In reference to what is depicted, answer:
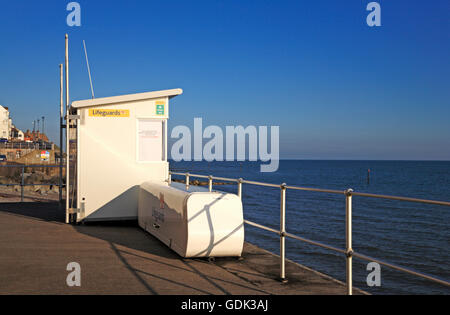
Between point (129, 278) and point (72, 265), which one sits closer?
point (129, 278)

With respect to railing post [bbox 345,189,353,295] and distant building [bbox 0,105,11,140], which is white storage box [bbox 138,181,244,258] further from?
distant building [bbox 0,105,11,140]

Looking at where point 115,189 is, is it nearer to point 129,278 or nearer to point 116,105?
point 116,105

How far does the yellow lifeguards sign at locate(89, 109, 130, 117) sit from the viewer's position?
10.2m

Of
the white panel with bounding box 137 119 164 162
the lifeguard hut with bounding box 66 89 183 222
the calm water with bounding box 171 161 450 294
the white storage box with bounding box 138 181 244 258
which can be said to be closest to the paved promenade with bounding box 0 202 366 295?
the white storage box with bounding box 138 181 244 258

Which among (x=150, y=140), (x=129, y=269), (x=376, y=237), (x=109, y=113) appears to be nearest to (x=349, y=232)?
(x=129, y=269)

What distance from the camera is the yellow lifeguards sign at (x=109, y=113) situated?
10189 millimetres

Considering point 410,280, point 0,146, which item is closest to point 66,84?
point 410,280

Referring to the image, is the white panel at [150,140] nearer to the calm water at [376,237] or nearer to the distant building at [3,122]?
the calm water at [376,237]

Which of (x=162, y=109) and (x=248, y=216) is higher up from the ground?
(x=162, y=109)

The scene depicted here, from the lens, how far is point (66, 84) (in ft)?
35.1

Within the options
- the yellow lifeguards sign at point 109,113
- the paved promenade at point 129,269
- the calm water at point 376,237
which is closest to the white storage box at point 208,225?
the paved promenade at point 129,269
